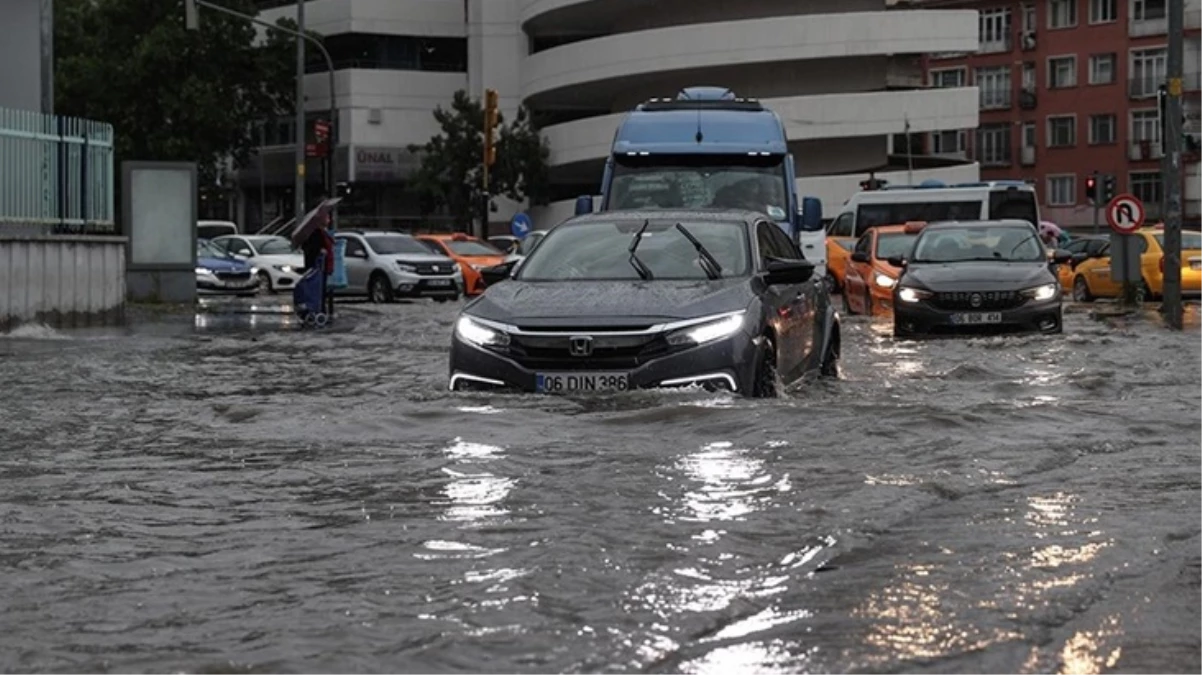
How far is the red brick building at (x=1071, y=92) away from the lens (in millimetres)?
81500

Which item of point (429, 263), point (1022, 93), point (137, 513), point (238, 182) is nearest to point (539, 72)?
point (238, 182)

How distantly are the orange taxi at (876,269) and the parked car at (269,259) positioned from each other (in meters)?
19.1

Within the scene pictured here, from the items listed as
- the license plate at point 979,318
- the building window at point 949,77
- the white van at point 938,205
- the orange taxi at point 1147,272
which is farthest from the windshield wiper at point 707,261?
the building window at point 949,77

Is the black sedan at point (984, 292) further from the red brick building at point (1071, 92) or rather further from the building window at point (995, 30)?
the building window at point (995, 30)

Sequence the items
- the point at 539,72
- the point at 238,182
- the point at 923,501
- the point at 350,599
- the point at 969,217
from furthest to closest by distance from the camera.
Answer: the point at 238,182 → the point at 539,72 → the point at 969,217 → the point at 923,501 → the point at 350,599

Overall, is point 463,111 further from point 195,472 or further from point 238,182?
point 195,472

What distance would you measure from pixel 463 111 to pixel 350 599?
64.9m

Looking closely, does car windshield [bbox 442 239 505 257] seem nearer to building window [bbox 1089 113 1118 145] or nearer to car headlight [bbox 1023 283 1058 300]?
car headlight [bbox 1023 283 1058 300]

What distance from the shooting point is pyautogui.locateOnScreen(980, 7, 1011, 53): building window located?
3403 inches

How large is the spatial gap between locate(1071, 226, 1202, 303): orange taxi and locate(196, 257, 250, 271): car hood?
16.3m

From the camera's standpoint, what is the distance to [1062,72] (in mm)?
84812

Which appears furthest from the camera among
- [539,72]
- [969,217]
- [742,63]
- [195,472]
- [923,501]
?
[539,72]

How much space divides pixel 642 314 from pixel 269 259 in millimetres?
36760

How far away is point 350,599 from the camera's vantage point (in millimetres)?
6828
